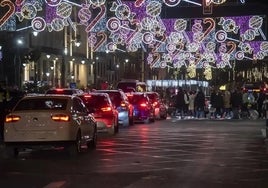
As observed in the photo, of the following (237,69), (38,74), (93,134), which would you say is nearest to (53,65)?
(38,74)

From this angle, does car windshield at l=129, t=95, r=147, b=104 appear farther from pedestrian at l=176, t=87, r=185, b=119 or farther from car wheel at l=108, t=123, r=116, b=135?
car wheel at l=108, t=123, r=116, b=135

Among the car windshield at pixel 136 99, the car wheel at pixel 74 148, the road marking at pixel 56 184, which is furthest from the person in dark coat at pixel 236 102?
the road marking at pixel 56 184

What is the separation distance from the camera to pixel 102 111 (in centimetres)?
2308

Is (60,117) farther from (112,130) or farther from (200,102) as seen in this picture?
(200,102)

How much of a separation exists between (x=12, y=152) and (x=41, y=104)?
56.1 inches

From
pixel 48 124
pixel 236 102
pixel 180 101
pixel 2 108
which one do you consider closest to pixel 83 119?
pixel 48 124

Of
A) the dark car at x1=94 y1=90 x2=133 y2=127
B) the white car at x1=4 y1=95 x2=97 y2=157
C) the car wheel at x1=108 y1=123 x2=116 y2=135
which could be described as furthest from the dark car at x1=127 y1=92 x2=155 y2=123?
the white car at x1=4 y1=95 x2=97 y2=157

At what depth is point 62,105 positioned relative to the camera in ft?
Answer: 53.7

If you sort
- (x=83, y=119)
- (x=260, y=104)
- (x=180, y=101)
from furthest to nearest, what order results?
(x=180, y=101), (x=260, y=104), (x=83, y=119)

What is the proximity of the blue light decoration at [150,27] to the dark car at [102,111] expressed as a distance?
5.29 m

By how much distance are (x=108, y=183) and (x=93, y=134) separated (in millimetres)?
6852

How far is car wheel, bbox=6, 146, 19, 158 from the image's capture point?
1642cm

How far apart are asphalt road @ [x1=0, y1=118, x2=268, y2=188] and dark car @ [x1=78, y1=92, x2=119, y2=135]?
1694 millimetres

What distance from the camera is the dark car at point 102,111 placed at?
23.0 metres
